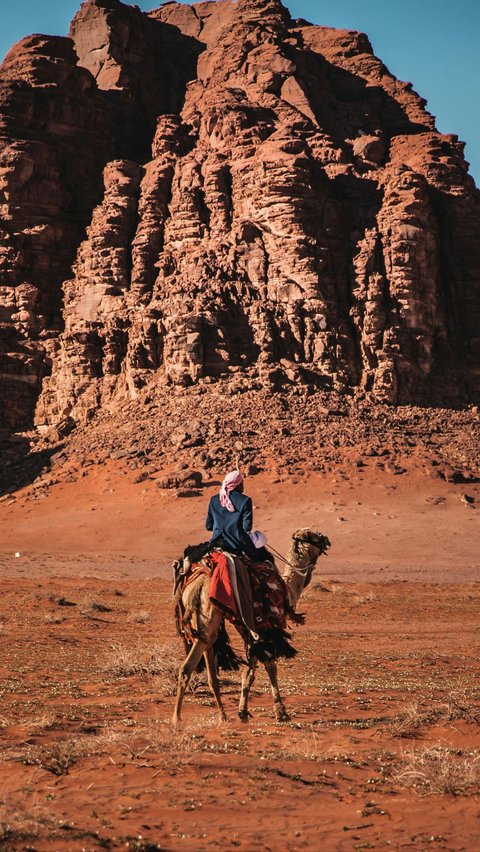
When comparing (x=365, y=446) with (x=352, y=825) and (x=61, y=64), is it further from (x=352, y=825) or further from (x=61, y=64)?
(x=61, y=64)

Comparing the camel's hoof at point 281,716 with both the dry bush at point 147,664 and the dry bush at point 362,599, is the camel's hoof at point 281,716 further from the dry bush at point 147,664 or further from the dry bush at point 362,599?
the dry bush at point 362,599

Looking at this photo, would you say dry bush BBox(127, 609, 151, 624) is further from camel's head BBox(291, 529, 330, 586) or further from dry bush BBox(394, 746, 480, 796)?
dry bush BBox(394, 746, 480, 796)

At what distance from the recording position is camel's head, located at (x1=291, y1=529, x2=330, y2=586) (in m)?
10.7

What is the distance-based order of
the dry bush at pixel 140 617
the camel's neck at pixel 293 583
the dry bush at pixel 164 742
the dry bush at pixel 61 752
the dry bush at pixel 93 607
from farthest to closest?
the dry bush at pixel 93 607
the dry bush at pixel 140 617
the camel's neck at pixel 293 583
the dry bush at pixel 164 742
the dry bush at pixel 61 752

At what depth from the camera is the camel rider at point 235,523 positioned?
9781 millimetres

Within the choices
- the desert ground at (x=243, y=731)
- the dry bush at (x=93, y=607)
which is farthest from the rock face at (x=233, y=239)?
the dry bush at (x=93, y=607)

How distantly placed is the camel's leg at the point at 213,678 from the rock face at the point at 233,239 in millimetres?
47935

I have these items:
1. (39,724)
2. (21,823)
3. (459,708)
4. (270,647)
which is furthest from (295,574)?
(21,823)

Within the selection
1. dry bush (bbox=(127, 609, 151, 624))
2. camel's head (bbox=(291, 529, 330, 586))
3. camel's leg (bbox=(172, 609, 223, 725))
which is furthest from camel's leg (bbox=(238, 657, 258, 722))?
dry bush (bbox=(127, 609, 151, 624))

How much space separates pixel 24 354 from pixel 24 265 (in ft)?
28.0

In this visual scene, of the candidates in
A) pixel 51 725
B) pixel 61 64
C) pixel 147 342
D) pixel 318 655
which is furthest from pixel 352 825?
pixel 61 64

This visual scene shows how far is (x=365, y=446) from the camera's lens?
51531mm

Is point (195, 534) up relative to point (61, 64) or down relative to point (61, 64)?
down

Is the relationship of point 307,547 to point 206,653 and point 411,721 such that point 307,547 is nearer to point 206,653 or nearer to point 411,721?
point 206,653
